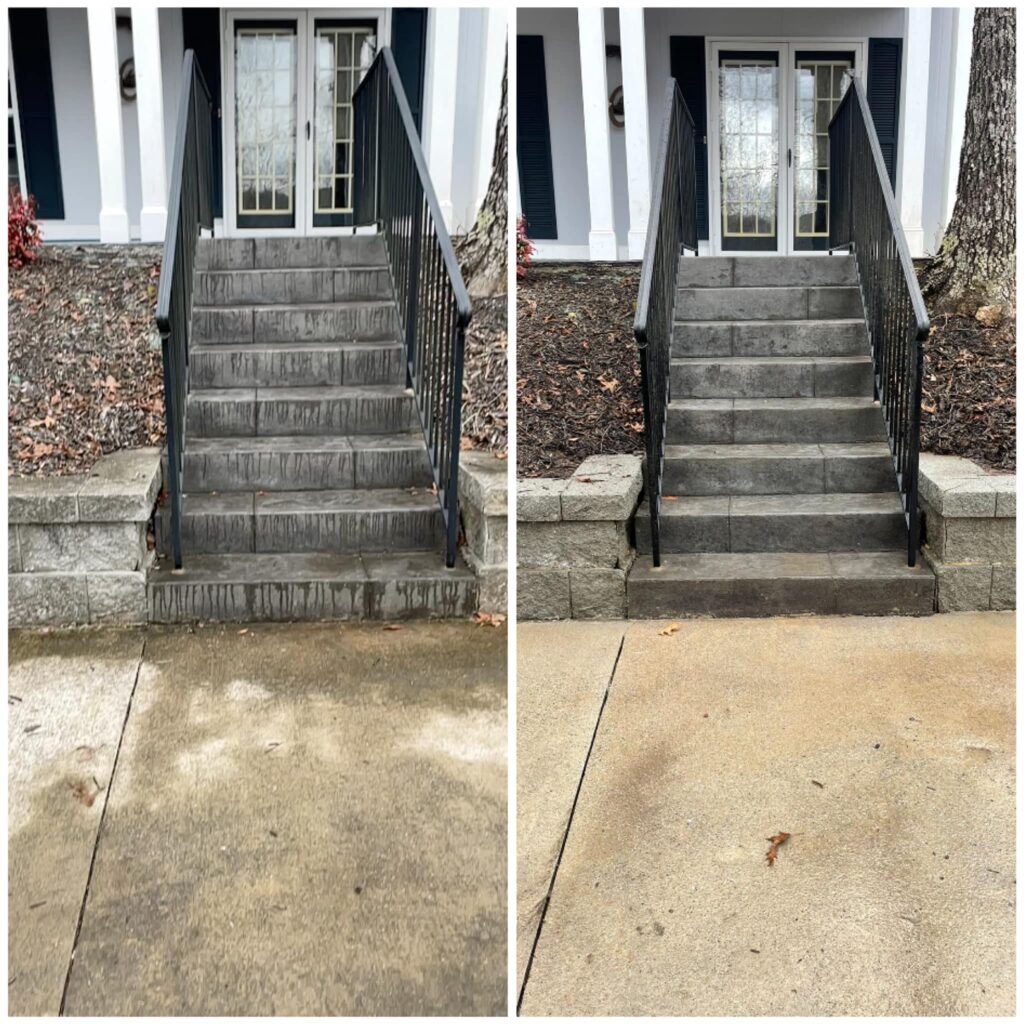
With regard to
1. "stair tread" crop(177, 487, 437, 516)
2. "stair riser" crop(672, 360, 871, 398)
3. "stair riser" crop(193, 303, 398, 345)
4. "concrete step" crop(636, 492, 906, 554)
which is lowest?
"concrete step" crop(636, 492, 906, 554)

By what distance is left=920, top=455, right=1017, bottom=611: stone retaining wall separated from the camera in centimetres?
429

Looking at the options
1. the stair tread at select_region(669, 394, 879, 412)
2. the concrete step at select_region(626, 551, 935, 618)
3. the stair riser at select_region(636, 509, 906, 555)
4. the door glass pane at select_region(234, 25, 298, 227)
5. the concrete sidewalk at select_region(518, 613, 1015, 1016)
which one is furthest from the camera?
the door glass pane at select_region(234, 25, 298, 227)

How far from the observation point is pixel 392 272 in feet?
20.1

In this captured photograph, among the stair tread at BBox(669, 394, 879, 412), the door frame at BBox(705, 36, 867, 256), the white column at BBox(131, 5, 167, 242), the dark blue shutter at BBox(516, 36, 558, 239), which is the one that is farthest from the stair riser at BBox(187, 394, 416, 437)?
the door frame at BBox(705, 36, 867, 256)

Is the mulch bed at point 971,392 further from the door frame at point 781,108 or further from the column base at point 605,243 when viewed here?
the door frame at point 781,108

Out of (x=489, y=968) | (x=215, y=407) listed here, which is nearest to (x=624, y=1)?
(x=215, y=407)

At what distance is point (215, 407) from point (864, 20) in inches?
323

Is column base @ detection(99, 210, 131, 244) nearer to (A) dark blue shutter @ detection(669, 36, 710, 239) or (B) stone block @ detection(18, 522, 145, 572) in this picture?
(A) dark blue shutter @ detection(669, 36, 710, 239)

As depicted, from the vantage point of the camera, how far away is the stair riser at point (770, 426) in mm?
5363

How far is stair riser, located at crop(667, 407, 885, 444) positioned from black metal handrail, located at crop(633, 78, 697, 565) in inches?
4.8

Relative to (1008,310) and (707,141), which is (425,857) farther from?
(707,141)

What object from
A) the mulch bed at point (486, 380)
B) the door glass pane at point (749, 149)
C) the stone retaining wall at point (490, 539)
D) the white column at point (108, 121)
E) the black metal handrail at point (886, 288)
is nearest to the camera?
the stone retaining wall at point (490, 539)

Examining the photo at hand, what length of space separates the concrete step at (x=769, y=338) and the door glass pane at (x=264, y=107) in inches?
205

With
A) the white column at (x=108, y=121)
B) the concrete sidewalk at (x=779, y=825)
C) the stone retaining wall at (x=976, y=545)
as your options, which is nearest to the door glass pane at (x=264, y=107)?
the white column at (x=108, y=121)
